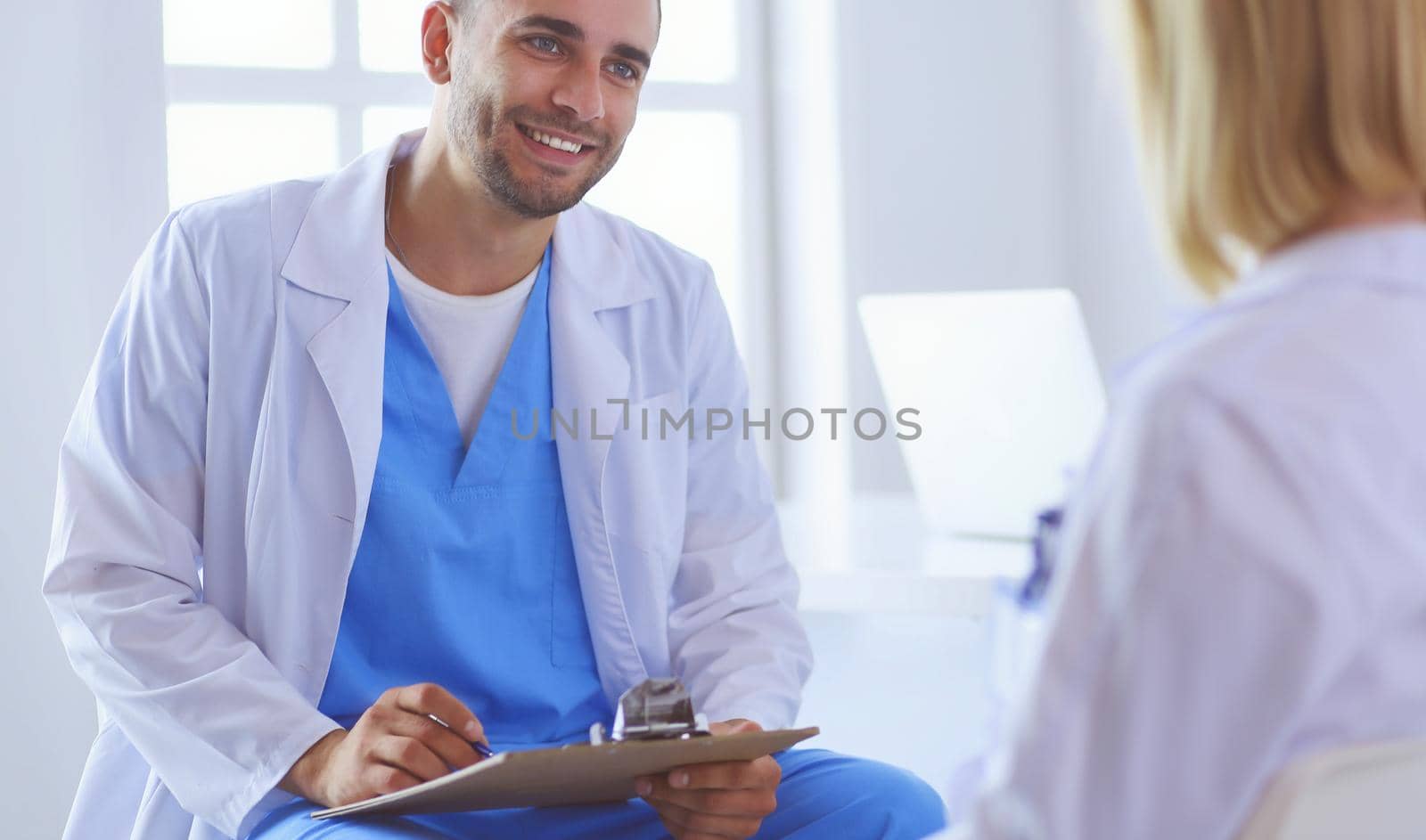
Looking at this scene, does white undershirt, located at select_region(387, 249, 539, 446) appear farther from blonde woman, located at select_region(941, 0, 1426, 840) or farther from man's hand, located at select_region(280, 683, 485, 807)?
blonde woman, located at select_region(941, 0, 1426, 840)

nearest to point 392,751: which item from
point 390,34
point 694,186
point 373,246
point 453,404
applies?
point 453,404

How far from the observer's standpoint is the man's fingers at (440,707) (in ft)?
3.95

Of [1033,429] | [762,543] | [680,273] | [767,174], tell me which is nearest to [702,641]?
[762,543]

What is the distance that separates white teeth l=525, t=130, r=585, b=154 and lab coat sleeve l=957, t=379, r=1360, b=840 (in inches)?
40.4

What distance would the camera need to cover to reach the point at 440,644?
1387mm

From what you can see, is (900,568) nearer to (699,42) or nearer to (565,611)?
(565,611)

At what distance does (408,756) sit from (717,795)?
261mm

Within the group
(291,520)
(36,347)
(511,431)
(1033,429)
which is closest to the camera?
(291,520)

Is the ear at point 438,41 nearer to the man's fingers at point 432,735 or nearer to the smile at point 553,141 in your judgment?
the smile at point 553,141

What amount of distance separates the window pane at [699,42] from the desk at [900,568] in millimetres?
1216

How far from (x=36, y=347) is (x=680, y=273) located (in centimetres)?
93

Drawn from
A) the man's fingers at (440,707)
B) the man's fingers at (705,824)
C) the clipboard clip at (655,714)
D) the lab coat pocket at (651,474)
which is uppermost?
the lab coat pocket at (651,474)

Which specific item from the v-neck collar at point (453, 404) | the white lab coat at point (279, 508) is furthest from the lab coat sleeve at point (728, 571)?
the v-neck collar at point (453, 404)

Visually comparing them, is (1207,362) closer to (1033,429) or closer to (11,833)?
(1033,429)
